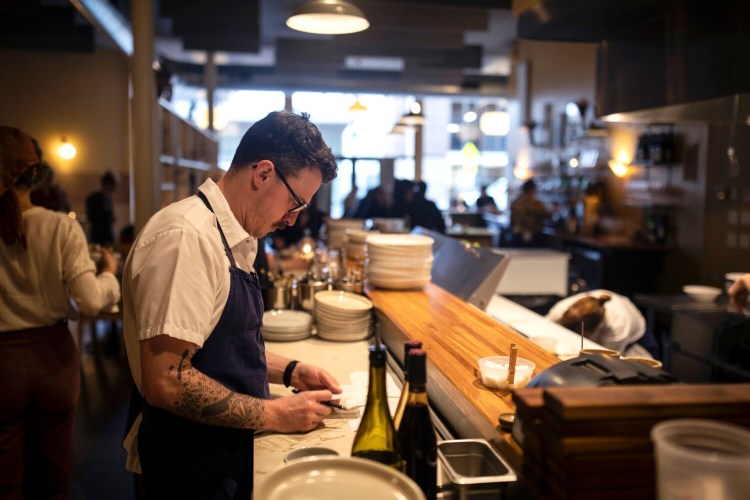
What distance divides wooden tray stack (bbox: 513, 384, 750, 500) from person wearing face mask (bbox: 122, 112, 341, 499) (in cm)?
81

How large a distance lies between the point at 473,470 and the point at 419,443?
7.9 inches

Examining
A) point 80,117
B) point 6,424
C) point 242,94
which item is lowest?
point 6,424

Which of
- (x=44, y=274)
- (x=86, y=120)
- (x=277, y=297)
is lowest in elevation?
(x=277, y=297)

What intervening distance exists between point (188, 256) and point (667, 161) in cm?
801

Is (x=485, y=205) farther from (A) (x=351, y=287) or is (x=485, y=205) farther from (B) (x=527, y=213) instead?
(A) (x=351, y=287)

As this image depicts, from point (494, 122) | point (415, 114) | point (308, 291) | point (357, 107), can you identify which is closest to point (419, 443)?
point (308, 291)

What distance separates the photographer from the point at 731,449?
0.86 meters

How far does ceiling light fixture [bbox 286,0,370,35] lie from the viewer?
3434 mm

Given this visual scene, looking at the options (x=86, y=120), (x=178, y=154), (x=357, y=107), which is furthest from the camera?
(x=357, y=107)

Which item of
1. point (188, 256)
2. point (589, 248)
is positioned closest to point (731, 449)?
point (188, 256)

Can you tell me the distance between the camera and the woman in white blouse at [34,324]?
2.69 meters

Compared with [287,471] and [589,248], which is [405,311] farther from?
[589,248]

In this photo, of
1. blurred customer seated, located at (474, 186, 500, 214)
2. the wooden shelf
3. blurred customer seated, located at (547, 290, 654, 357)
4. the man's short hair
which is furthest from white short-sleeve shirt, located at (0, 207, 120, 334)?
blurred customer seated, located at (474, 186, 500, 214)

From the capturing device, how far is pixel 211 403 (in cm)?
152
